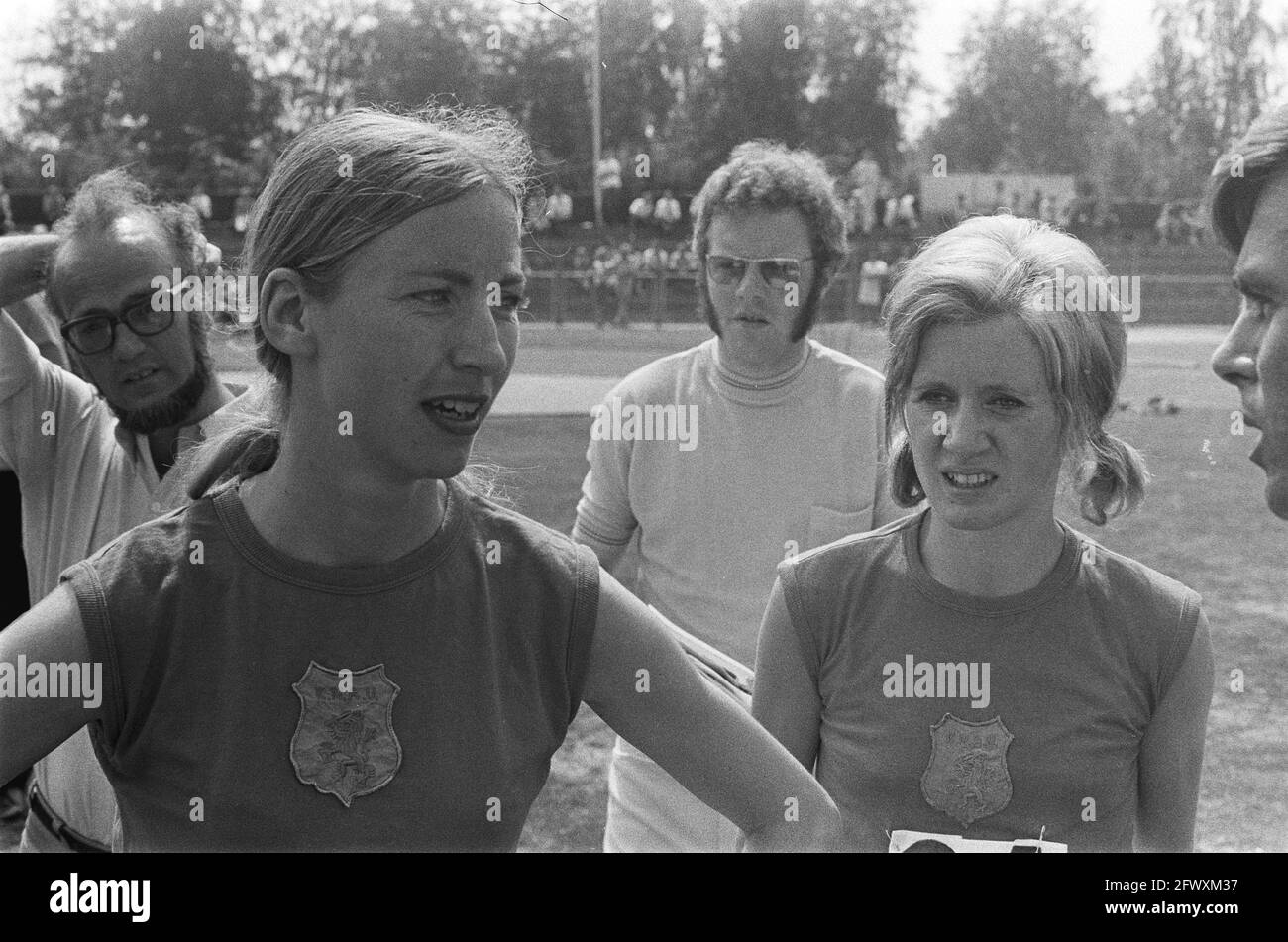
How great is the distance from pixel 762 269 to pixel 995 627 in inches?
48.2

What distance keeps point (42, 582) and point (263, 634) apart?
44.4 inches

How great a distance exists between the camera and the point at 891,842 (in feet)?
5.07

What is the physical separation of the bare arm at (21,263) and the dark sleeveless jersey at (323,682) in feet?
4.28

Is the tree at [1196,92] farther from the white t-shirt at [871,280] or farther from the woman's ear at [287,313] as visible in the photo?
the woman's ear at [287,313]

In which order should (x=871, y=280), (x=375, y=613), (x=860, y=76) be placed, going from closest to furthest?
(x=375, y=613)
(x=871, y=280)
(x=860, y=76)

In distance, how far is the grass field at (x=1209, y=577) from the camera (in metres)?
3.73

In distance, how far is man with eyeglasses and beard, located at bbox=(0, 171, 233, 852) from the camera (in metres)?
2.06

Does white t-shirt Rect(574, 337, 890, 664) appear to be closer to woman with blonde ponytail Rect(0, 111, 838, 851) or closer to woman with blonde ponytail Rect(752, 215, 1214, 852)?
woman with blonde ponytail Rect(752, 215, 1214, 852)

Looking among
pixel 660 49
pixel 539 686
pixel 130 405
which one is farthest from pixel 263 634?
pixel 660 49

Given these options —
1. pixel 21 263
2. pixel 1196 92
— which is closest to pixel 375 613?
pixel 21 263

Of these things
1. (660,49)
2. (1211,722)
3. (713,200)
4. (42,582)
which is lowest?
(1211,722)

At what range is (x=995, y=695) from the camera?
1.57 m

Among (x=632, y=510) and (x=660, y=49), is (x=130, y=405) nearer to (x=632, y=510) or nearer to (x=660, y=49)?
(x=632, y=510)

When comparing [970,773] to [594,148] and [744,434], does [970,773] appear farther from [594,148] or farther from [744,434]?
[594,148]
